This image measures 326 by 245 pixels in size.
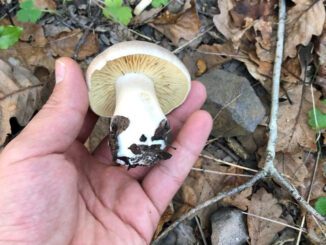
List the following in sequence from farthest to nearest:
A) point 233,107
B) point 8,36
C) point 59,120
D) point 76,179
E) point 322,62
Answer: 1. point 322,62
2. point 233,107
3. point 8,36
4. point 76,179
5. point 59,120

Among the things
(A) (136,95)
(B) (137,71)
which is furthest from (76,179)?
(B) (137,71)

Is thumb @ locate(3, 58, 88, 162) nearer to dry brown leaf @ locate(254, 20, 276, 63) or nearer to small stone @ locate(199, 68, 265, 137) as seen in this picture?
small stone @ locate(199, 68, 265, 137)

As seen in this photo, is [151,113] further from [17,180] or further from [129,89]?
[17,180]

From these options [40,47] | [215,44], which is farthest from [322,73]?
[40,47]

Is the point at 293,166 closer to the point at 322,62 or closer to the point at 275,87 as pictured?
the point at 275,87

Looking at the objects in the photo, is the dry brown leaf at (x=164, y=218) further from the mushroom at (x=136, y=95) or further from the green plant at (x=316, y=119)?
the green plant at (x=316, y=119)

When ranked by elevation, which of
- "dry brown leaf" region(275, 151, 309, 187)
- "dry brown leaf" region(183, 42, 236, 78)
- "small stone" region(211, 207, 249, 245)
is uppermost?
"dry brown leaf" region(183, 42, 236, 78)

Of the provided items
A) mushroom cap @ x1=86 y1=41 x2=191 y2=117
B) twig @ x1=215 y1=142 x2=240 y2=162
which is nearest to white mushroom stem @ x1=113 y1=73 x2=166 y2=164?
mushroom cap @ x1=86 y1=41 x2=191 y2=117
